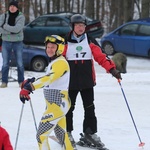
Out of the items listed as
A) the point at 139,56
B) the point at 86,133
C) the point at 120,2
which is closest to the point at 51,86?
the point at 86,133

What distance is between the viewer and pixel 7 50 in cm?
1067

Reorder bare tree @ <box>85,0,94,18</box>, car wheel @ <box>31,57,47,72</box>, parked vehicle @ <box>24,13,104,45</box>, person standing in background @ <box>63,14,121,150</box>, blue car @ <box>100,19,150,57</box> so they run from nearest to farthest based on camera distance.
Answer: person standing in background @ <box>63,14,121,150</box>
car wheel @ <box>31,57,47,72</box>
blue car @ <box>100,19,150,57</box>
parked vehicle @ <box>24,13,104,45</box>
bare tree @ <box>85,0,94,18</box>

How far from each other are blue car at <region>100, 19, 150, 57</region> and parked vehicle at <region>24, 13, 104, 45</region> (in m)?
1.55

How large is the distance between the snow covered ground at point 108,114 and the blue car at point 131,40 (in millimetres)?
7083

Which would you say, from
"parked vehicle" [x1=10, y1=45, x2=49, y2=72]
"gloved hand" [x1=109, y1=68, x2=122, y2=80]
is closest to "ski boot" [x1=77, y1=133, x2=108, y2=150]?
"gloved hand" [x1=109, y1=68, x2=122, y2=80]

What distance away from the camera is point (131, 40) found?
19.7 m

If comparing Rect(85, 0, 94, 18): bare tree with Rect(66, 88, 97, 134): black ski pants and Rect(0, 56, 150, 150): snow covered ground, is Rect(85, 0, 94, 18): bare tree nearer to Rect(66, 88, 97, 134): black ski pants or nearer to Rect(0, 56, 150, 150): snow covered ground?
Rect(0, 56, 150, 150): snow covered ground

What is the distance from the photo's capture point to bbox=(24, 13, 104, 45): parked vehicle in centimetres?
2200

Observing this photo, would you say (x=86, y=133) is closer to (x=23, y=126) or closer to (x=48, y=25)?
(x=23, y=126)

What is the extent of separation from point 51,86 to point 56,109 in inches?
9.8

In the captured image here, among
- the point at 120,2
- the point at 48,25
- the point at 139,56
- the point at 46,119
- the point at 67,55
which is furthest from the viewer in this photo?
the point at 120,2

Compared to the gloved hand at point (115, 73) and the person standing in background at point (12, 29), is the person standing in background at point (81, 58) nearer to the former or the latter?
the gloved hand at point (115, 73)

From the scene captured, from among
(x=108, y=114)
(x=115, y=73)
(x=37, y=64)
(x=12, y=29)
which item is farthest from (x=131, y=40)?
(x=115, y=73)

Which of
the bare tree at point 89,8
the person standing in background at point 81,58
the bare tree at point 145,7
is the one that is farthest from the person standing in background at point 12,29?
the bare tree at point 89,8
